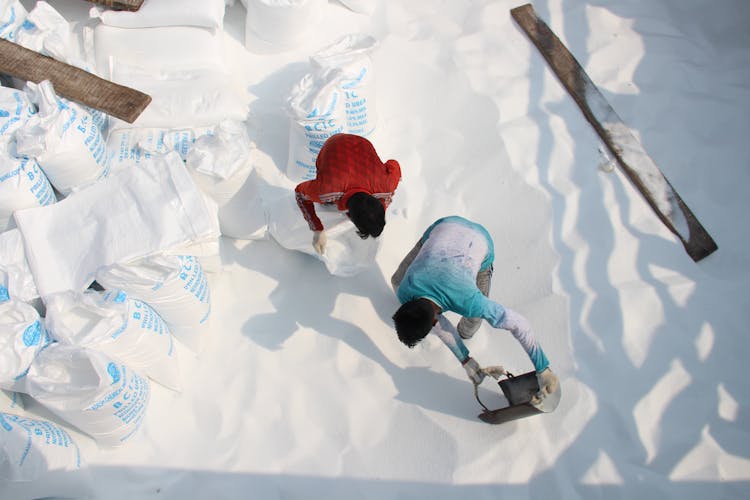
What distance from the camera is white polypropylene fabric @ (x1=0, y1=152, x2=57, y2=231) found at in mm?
2021

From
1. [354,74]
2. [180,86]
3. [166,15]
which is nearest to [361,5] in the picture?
[354,74]

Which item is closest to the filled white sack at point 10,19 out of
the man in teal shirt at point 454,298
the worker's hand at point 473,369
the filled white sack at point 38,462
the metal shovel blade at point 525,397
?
the filled white sack at point 38,462

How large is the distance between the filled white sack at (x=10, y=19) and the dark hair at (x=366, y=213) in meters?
1.98

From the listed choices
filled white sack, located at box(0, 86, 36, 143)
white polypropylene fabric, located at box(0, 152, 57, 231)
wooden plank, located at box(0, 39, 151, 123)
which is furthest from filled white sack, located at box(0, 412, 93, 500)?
wooden plank, located at box(0, 39, 151, 123)

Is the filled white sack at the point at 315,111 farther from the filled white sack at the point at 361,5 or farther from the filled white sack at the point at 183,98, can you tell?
the filled white sack at the point at 361,5

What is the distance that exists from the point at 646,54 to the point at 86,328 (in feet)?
10.4

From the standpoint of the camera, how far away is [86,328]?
6.11 ft

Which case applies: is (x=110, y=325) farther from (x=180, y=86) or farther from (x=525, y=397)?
(x=525, y=397)

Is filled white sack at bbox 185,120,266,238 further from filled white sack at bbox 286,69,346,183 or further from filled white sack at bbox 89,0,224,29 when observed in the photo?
filled white sack at bbox 89,0,224,29

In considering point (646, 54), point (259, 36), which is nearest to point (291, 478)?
point (259, 36)

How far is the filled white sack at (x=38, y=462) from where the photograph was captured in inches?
64.5

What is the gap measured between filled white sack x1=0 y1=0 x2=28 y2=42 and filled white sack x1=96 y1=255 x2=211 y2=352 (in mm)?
1488

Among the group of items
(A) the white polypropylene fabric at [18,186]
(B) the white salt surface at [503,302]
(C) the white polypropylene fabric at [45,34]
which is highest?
(C) the white polypropylene fabric at [45,34]

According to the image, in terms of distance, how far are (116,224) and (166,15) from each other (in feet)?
4.11
